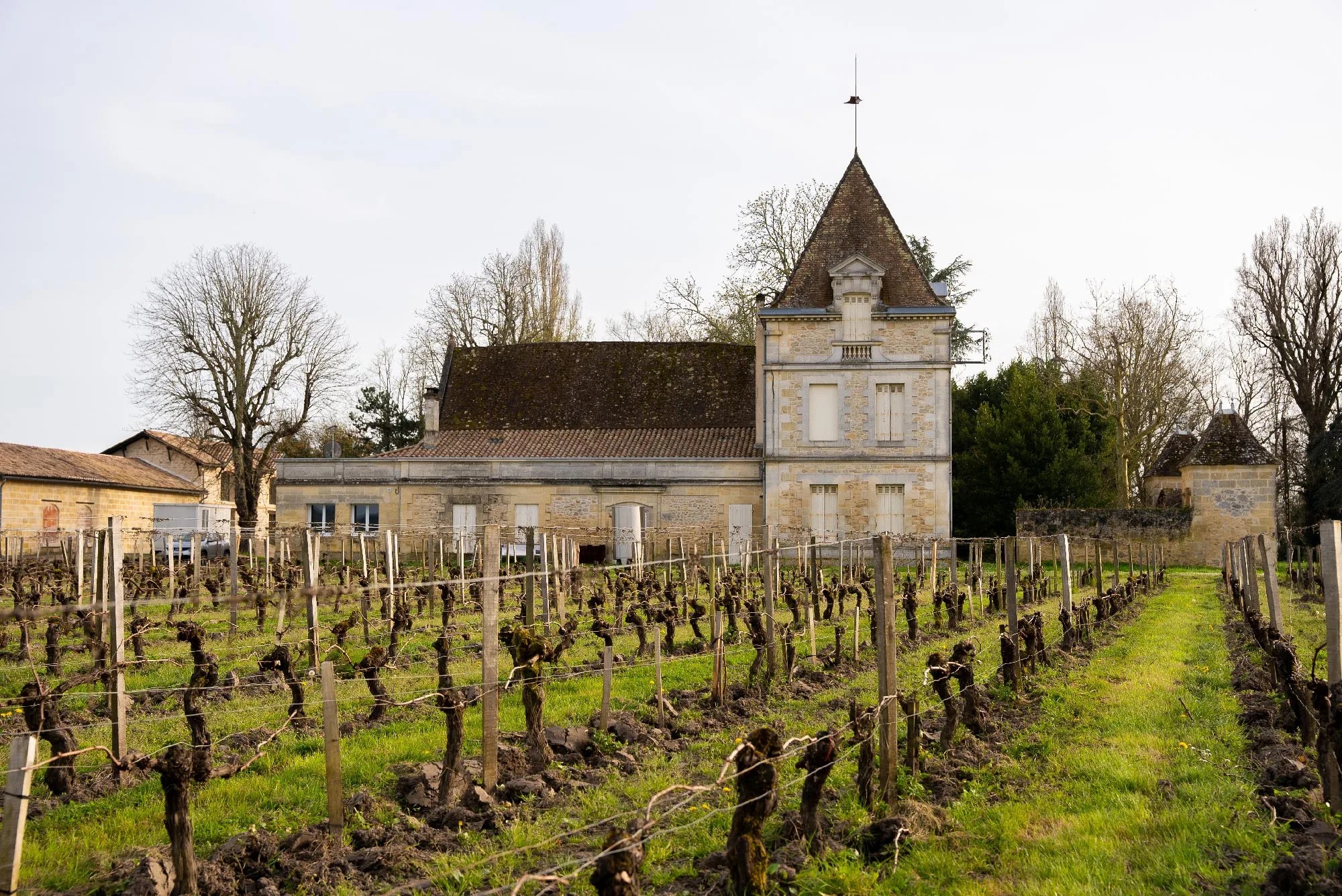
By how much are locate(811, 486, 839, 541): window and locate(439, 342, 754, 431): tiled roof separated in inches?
179

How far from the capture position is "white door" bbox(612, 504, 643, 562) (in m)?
32.9

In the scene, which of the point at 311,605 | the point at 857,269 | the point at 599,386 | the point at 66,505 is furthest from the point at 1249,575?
the point at 66,505

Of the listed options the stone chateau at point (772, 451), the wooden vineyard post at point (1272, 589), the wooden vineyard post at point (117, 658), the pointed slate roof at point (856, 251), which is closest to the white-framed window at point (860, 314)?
the stone chateau at point (772, 451)

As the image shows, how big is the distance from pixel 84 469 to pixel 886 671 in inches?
1759

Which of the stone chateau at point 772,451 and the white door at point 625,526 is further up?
the stone chateau at point 772,451

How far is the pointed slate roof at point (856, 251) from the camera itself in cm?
3372

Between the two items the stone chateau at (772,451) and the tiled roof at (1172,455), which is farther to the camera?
the tiled roof at (1172,455)

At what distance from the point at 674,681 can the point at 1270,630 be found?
5683mm

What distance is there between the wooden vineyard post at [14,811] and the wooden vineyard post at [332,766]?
1.53 metres

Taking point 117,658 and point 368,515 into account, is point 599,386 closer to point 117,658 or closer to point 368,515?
point 368,515

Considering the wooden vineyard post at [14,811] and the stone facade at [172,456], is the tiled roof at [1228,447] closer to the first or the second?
the wooden vineyard post at [14,811]

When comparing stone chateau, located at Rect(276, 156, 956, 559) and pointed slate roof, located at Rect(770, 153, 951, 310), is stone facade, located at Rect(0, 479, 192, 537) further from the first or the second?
pointed slate roof, located at Rect(770, 153, 951, 310)

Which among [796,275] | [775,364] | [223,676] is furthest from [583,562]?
[223,676]

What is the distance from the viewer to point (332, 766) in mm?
6477
